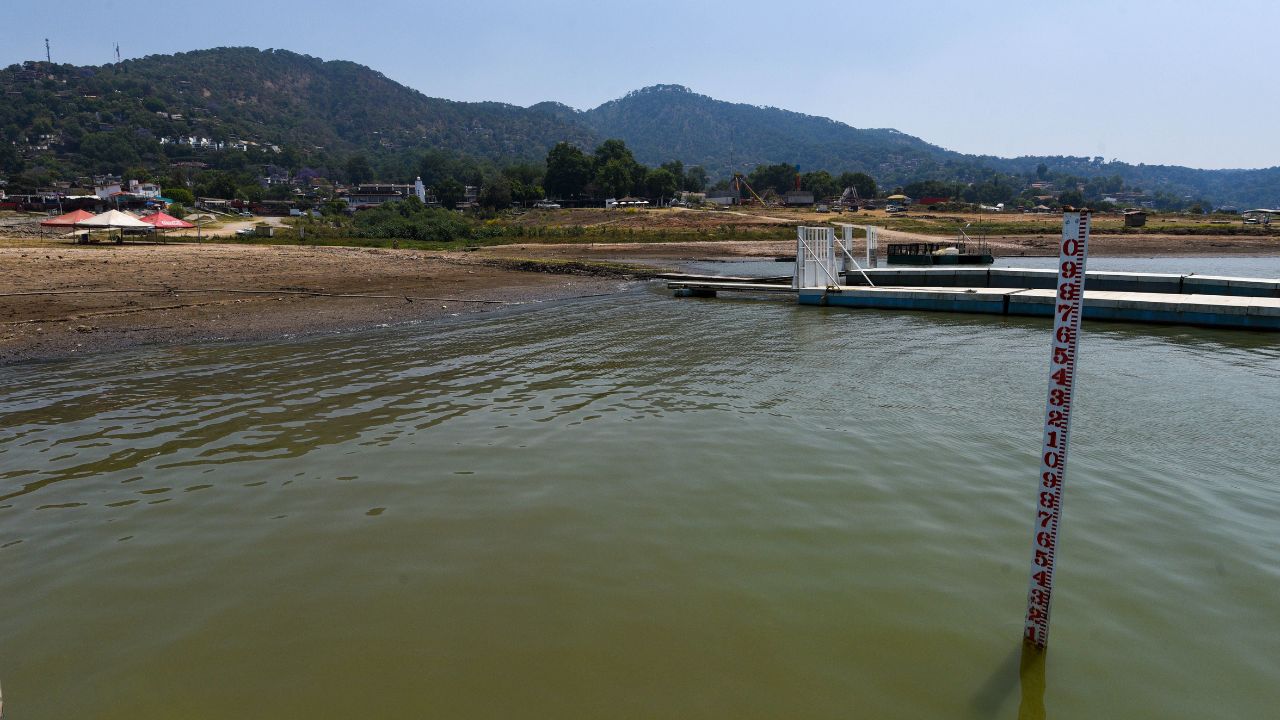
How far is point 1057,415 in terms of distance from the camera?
159 inches

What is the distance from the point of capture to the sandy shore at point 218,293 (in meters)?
16.5

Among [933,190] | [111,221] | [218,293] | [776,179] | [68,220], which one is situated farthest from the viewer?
[933,190]

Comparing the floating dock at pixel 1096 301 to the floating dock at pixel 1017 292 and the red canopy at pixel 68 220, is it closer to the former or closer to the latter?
the floating dock at pixel 1017 292

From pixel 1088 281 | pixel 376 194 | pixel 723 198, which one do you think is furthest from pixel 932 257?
pixel 376 194

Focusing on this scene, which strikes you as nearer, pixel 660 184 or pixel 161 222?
pixel 161 222

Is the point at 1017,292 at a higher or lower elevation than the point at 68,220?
lower

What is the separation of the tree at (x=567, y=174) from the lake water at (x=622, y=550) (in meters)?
117

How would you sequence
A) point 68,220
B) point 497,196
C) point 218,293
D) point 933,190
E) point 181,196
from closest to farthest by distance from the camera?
point 218,293 < point 68,220 < point 181,196 < point 497,196 < point 933,190

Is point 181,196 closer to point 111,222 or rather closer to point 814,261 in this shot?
point 111,222

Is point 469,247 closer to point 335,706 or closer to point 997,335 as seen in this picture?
point 997,335

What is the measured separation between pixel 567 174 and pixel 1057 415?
126 meters

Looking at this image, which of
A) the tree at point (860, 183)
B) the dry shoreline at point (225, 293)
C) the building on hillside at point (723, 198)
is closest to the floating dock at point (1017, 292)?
the dry shoreline at point (225, 293)

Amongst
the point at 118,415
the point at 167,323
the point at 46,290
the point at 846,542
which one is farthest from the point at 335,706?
the point at 46,290

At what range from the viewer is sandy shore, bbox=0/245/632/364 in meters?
16.5
